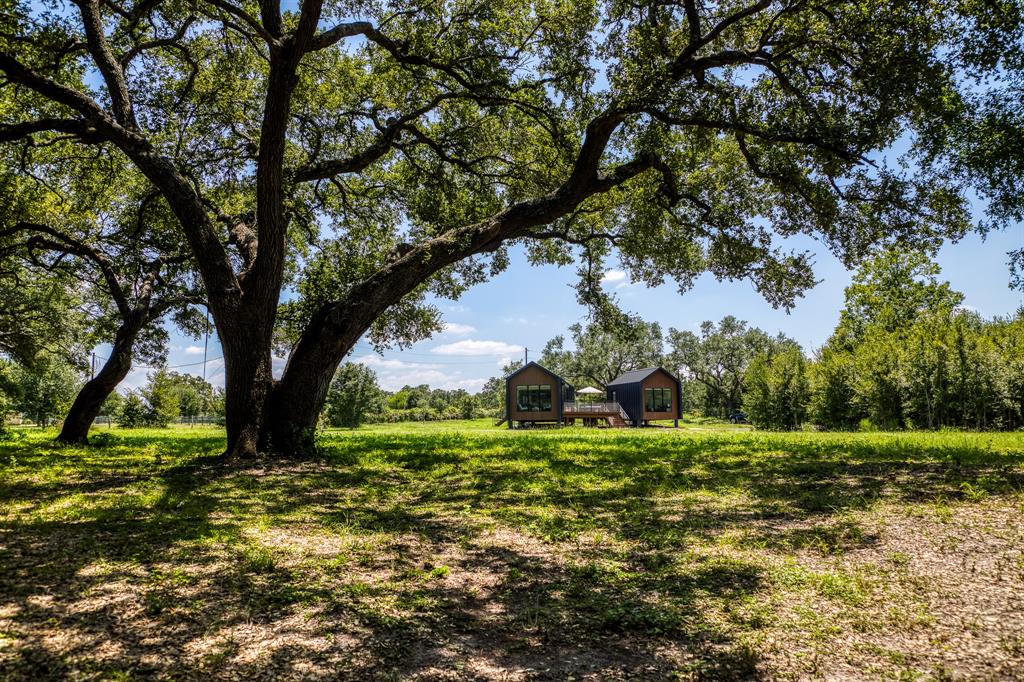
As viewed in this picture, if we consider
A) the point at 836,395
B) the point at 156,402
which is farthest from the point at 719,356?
the point at 156,402

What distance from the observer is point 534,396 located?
118 ft

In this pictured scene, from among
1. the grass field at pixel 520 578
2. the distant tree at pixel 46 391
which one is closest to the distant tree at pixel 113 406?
the distant tree at pixel 46 391

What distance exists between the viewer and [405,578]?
12.8ft

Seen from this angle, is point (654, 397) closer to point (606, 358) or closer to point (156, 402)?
point (606, 358)

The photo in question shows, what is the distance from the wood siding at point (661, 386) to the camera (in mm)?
37062

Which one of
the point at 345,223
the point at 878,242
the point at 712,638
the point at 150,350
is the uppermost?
the point at 345,223

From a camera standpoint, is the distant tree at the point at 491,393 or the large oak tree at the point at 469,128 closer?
the large oak tree at the point at 469,128

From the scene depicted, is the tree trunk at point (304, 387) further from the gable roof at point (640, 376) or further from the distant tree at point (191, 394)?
the distant tree at point (191, 394)

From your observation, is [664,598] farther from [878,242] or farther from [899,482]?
[878,242]

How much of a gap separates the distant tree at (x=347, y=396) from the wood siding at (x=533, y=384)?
35.2 ft

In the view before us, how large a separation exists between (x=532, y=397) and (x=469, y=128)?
25484mm

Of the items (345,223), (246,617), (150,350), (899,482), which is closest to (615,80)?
(899,482)

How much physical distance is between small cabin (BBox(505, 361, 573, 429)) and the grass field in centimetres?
2848

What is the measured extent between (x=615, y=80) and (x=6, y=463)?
12.3 meters
